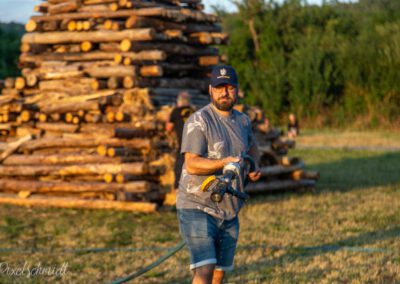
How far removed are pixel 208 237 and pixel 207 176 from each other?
20.0 inches

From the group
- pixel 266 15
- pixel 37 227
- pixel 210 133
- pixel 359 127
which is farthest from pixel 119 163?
pixel 266 15

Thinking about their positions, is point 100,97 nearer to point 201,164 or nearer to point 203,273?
point 201,164

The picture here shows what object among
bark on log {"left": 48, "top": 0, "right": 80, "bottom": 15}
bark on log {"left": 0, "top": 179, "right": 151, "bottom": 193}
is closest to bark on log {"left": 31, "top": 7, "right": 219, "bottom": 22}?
bark on log {"left": 48, "top": 0, "right": 80, "bottom": 15}

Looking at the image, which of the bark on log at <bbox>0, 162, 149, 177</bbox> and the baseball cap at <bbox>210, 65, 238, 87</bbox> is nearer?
the baseball cap at <bbox>210, 65, 238, 87</bbox>

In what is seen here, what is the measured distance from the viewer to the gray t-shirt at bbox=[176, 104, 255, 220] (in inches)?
262

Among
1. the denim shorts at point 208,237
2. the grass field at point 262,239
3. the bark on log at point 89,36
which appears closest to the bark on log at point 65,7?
the bark on log at point 89,36

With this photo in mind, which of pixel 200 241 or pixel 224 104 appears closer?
pixel 200 241

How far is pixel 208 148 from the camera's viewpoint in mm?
6703

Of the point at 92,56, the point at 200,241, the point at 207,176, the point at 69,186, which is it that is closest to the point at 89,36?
the point at 92,56

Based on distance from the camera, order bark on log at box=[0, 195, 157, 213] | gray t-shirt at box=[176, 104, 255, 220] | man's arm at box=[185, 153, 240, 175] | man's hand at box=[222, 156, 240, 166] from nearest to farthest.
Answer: man's hand at box=[222, 156, 240, 166] → man's arm at box=[185, 153, 240, 175] → gray t-shirt at box=[176, 104, 255, 220] → bark on log at box=[0, 195, 157, 213]

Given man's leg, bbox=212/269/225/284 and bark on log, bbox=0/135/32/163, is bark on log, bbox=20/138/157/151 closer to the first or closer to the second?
bark on log, bbox=0/135/32/163

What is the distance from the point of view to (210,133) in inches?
263

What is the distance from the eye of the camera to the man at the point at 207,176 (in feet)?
21.6

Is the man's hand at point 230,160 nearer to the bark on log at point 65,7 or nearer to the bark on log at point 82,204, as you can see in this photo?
the bark on log at point 82,204
